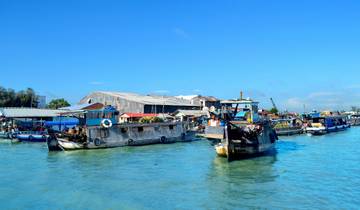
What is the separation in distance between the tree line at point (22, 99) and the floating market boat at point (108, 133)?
1199 inches

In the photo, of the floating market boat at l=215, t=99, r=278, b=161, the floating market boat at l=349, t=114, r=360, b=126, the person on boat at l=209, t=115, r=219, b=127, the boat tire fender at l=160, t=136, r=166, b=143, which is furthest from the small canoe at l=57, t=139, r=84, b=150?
the floating market boat at l=349, t=114, r=360, b=126

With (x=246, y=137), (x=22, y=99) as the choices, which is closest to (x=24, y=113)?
(x=22, y=99)

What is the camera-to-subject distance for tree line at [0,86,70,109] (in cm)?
6262

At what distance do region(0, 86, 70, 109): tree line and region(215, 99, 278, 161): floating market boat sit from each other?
151ft

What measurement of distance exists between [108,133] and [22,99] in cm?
3872

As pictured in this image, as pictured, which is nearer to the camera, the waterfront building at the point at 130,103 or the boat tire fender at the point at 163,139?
the boat tire fender at the point at 163,139

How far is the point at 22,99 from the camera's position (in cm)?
6488

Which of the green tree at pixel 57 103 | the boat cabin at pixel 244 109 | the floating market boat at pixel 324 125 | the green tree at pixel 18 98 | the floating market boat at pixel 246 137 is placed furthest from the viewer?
the green tree at pixel 57 103

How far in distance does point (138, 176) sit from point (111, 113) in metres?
16.6

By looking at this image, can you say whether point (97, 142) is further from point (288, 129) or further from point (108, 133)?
point (288, 129)

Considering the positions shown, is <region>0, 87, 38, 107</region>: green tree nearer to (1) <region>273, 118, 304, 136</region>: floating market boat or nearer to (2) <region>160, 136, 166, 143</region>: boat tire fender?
(2) <region>160, 136, 166, 143</region>: boat tire fender

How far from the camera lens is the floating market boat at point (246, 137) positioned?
2334cm

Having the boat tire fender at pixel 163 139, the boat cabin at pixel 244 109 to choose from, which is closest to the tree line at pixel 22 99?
the boat tire fender at pixel 163 139

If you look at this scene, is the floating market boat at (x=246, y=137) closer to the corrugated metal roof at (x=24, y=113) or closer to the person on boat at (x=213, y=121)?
the person on boat at (x=213, y=121)
